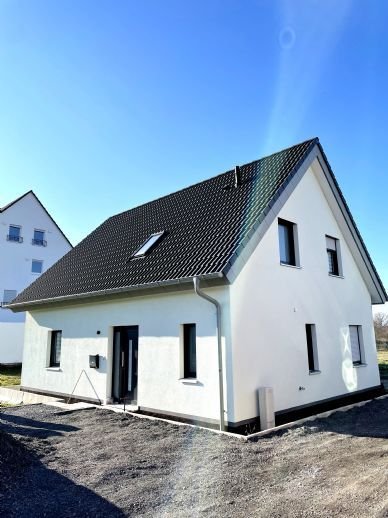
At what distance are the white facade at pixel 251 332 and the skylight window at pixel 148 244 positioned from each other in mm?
1643

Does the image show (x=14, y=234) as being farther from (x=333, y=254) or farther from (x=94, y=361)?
(x=333, y=254)

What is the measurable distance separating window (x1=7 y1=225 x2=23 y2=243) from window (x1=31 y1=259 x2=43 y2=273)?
206cm

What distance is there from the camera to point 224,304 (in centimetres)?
820

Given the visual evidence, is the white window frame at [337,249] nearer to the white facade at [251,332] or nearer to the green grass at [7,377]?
the white facade at [251,332]

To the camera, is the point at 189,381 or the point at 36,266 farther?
the point at 36,266

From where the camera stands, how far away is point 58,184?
509 inches

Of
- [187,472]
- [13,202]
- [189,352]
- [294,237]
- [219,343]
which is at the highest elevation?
[13,202]

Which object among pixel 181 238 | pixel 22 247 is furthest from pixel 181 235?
pixel 22 247

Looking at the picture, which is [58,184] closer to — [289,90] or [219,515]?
[289,90]

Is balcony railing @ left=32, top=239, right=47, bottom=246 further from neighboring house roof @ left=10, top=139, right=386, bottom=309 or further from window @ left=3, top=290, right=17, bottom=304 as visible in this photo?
neighboring house roof @ left=10, top=139, right=386, bottom=309

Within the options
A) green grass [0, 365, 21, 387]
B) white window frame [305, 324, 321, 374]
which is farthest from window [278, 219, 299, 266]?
green grass [0, 365, 21, 387]

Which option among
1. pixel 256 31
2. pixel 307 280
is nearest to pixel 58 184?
pixel 256 31

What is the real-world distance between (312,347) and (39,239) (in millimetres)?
26626

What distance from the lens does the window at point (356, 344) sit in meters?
12.6
